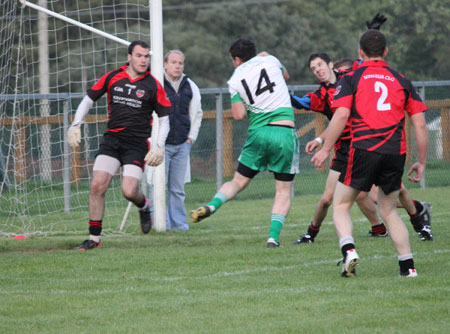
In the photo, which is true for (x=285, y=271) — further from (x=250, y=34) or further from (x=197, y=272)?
(x=250, y=34)

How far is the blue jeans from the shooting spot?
38.4ft

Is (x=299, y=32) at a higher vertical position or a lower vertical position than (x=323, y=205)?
higher

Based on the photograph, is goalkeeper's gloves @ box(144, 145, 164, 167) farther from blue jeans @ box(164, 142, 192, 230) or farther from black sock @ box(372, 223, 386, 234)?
black sock @ box(372, 223, 386, 234)

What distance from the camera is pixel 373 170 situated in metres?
6.85

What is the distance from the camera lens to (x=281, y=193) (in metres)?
9.26

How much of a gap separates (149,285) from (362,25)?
1299 inches

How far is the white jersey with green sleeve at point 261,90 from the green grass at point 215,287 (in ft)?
4.55

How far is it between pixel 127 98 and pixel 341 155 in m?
2.33

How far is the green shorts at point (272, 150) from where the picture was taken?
9047mm

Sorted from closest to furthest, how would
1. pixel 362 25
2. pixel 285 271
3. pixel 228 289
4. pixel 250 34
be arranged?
pixel 228 289 < pixel 285 271 < pixel 250 34 < pixel 362 25

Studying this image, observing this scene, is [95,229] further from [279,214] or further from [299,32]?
[299,32]

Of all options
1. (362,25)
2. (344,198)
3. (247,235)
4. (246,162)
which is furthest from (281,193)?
(362,25)

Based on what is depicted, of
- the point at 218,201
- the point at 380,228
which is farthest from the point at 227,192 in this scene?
the point at 380,228

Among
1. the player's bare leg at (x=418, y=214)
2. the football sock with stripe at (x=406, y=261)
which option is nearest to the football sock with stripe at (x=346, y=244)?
the football sock with stripe at (x=406, y=261)
